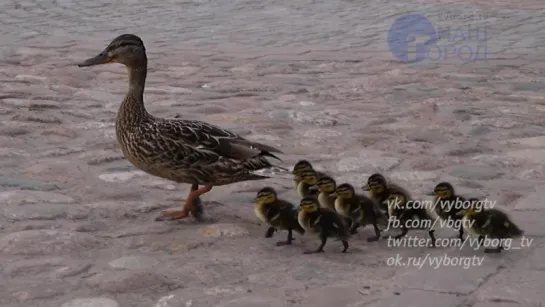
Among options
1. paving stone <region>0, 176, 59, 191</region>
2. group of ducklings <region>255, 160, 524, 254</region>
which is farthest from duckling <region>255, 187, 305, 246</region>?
paving stone <region>0, 176, 59, 191</region>

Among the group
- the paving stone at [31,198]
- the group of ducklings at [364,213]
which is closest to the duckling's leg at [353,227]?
the group of ducklings at [364,213]

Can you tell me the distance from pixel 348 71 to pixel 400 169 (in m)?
4.06

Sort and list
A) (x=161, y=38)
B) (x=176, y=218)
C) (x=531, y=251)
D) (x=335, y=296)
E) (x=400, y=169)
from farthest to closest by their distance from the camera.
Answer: (x=161, y=38), (x=400, y=169), (x=176, y=218), (x=531, y=251), (x=335, y=296)

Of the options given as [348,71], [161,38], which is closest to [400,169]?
[348,71]

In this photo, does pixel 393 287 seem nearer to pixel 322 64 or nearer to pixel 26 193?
pixel 26 193

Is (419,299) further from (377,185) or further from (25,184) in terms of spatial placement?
(25,184)

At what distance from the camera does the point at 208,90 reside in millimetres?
9305

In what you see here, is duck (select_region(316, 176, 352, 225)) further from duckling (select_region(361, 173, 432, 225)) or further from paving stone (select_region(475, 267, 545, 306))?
paving stone (select_region(475, 267, 545, 306))

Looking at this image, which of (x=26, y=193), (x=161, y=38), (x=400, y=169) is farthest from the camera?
(x=161, y=38)

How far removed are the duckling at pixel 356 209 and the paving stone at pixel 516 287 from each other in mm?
782

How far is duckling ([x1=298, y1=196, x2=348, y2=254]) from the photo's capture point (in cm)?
475

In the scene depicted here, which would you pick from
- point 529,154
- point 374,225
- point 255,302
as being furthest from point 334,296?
point 529,154

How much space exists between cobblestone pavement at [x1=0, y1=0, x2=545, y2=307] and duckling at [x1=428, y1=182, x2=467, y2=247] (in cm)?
16

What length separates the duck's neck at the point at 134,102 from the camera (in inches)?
219
